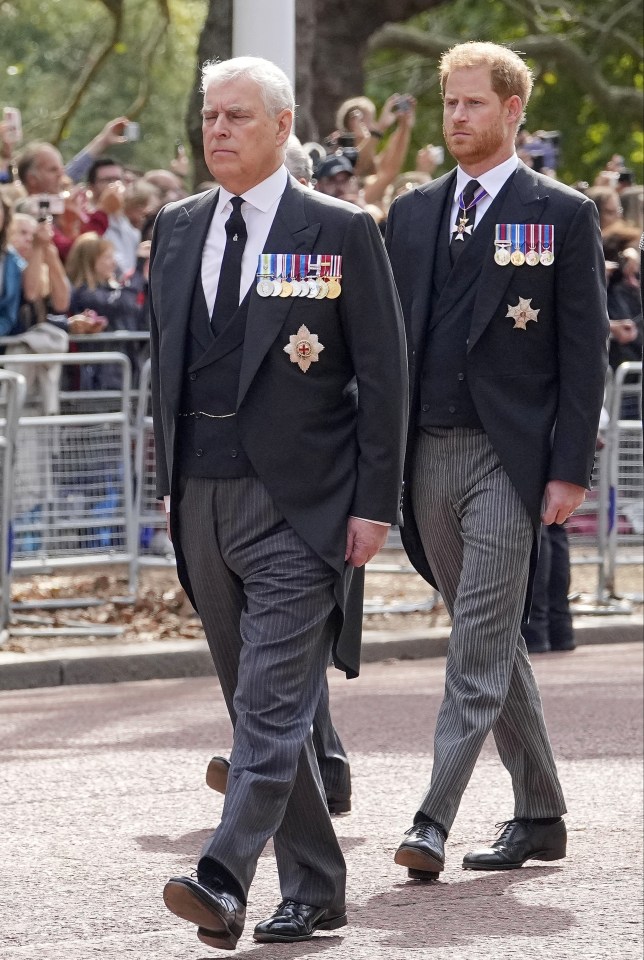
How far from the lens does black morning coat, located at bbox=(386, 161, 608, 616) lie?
5.48 metres

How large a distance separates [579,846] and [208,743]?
2.10 metres

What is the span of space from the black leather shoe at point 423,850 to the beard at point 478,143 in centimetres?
183

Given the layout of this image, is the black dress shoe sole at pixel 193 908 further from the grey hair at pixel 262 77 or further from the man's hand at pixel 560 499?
the grey hair at pixel 262 77

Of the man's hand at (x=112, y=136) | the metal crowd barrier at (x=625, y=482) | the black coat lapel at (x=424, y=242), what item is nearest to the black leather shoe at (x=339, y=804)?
the black coat lapel at (x=424, y=242)

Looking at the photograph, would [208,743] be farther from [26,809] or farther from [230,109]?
[230,109]

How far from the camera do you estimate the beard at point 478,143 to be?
5.54 metres

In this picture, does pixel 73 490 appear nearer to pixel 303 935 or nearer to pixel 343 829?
pixel 343 829

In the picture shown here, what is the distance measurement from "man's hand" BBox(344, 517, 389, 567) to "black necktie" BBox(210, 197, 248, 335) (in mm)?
556

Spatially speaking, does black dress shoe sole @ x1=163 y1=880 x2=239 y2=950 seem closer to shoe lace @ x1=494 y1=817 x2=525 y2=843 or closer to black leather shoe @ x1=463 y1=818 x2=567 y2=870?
black leather shoe @ x1=463 y1=818 x2=567 y2=870

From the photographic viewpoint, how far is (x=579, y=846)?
5.93 meters

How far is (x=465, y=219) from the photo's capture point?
18.4ft

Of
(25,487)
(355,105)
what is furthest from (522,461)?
Answer: (355,105)

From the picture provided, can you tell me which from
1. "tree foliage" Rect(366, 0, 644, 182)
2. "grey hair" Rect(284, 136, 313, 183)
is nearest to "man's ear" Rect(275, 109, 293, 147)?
"grey hair" Rect(284, 136, 313, 183)

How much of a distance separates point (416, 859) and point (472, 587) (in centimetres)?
75
